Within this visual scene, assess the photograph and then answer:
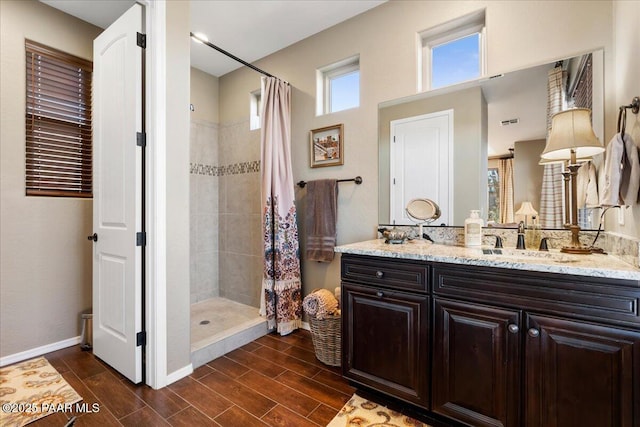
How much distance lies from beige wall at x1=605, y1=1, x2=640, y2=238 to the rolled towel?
167 centimetres

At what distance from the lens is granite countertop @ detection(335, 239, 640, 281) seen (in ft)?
3.62

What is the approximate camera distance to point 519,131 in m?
1.77

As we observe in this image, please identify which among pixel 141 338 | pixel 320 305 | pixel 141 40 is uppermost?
pixel 141 40

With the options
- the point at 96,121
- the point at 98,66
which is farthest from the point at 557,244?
the point at 98,66

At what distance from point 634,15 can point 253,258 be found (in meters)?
3.19

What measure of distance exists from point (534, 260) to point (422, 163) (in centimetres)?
102

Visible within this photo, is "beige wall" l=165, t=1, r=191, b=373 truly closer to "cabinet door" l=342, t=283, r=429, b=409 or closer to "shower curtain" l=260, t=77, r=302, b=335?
"shower curtain" l=260, t=77, r=302, b=335

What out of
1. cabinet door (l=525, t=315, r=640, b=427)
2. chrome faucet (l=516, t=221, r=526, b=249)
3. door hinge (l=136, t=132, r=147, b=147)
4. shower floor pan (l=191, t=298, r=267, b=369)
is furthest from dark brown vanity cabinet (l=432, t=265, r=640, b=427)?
door hinge (l=136, t=132, r=147, b=147)

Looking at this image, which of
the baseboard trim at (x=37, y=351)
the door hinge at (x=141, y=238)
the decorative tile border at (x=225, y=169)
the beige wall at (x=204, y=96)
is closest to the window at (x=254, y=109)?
the decorative tile border at (x=225, y=169)

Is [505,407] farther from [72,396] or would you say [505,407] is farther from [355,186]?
[72,396]

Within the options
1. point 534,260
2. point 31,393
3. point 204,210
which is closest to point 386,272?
point 534,260

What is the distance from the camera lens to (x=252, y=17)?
246cm

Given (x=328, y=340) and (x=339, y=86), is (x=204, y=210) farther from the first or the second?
(x=328, y=340)

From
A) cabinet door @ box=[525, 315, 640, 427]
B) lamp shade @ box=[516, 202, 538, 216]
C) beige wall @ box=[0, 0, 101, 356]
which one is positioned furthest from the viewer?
beige wall @ box=[0, 0, 101, 356]
